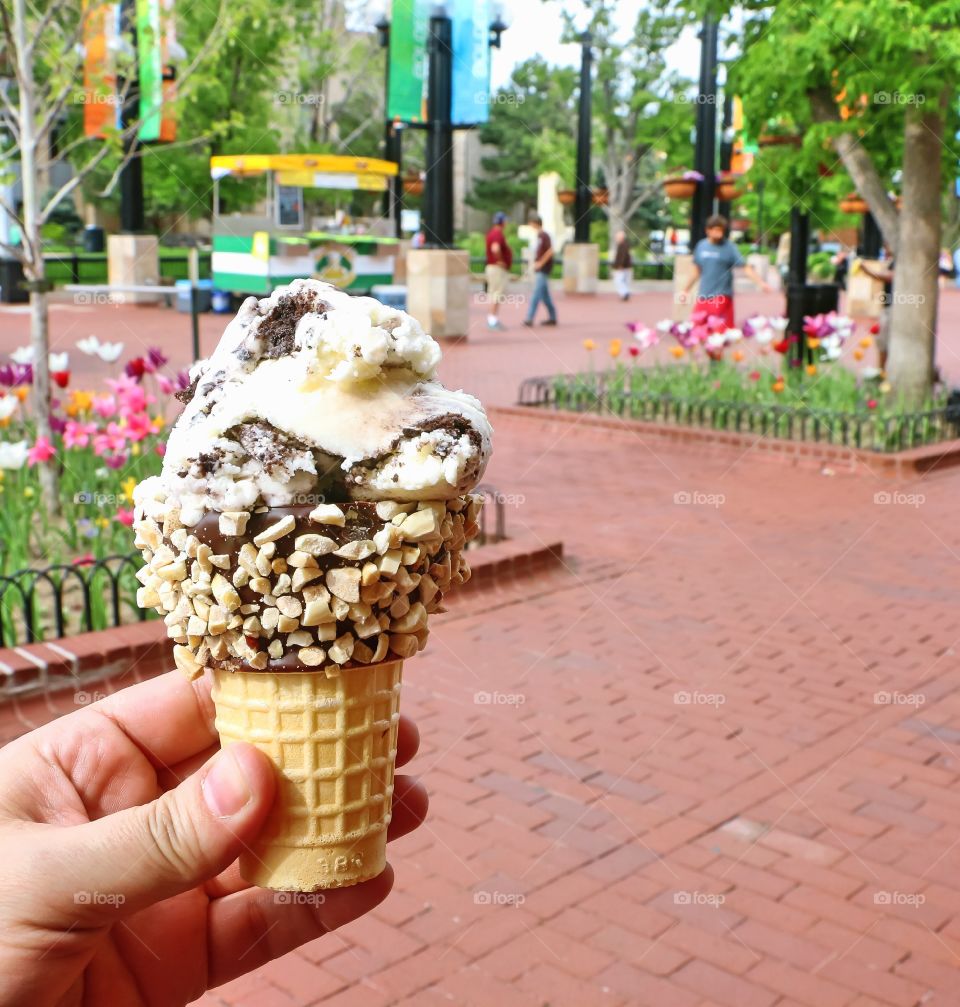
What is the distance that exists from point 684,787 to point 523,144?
166ft

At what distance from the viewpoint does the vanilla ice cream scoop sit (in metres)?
1.93

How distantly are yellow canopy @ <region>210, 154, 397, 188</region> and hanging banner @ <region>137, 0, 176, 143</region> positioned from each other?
813 centimetres

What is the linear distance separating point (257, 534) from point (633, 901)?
2514 mm

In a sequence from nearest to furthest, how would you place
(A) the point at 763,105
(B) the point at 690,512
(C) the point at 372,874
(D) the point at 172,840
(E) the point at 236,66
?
(D) the point at 172,840 < (C) the point at 372,874 < (B) the point at 690,512 < (A) the point at 763,105 < (E) the point at 236,66

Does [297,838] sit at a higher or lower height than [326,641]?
lower

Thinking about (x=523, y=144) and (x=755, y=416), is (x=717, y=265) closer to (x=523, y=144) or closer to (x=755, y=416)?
(x=755, y=416)

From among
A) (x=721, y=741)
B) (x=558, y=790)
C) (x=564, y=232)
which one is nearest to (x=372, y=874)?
(x=558, y=790)

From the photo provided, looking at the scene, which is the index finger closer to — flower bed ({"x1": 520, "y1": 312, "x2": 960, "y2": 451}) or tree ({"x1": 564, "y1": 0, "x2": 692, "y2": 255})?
flower bed ({"x1": 520, "y1": 312, "x2": 960, "y2": 451})

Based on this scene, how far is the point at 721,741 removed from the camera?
5109 millimetres

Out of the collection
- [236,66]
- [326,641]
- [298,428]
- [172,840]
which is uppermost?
[236,66]

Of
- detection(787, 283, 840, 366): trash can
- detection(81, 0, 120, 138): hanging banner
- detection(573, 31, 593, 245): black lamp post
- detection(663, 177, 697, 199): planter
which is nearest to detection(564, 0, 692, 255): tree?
detection(573, 31, 593, 245): black lamp post

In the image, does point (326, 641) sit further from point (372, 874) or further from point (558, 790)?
point (558, 790)

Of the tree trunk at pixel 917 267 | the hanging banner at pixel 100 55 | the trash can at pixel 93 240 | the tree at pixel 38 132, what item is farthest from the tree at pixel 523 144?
→ the tree at pixel 38 132

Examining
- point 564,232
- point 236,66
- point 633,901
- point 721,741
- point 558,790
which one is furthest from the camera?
point 564,232
